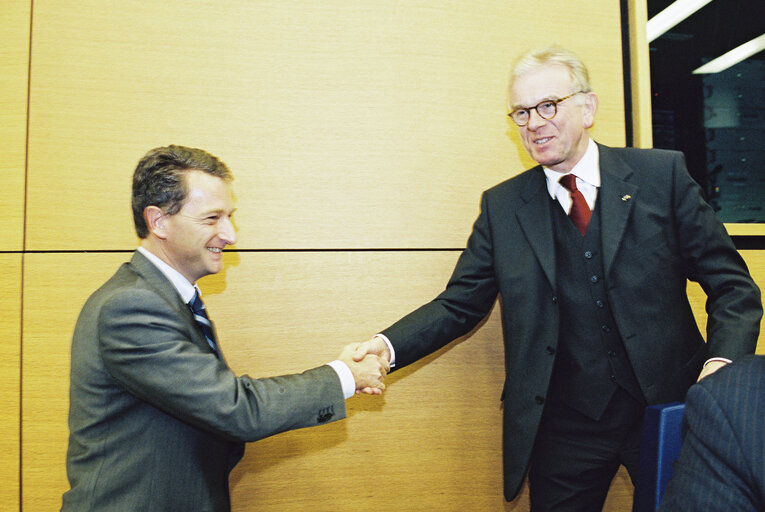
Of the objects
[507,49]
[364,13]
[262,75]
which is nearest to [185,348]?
[262,75]

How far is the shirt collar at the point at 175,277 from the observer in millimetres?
1475

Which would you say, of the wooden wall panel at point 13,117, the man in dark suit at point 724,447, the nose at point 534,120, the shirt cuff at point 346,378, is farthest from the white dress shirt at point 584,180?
the wooden wall panel at point 13,117

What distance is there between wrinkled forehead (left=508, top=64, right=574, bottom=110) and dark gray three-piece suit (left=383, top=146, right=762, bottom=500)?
0.25 meters

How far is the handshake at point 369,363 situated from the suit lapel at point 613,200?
0.75 m

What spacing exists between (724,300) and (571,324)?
42 centimetres

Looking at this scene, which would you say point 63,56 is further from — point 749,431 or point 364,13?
point 749,431

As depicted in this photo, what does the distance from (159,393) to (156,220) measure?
47 cm

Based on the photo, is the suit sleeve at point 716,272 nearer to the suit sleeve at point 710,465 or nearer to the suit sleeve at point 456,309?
the suit sleeve at point 456,309

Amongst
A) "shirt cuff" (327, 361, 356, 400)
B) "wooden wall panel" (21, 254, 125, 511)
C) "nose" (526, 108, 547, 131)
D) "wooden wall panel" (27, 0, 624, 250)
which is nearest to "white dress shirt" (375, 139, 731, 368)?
"nose" (526, 108, 547, 131)

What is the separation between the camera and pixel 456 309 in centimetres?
194

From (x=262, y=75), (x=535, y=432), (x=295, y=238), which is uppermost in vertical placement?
(x=262, y=75)

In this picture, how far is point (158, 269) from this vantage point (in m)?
1.45

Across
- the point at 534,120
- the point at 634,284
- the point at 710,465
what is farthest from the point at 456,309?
the point at 710,465

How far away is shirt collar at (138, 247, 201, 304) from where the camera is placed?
58.1 inches
